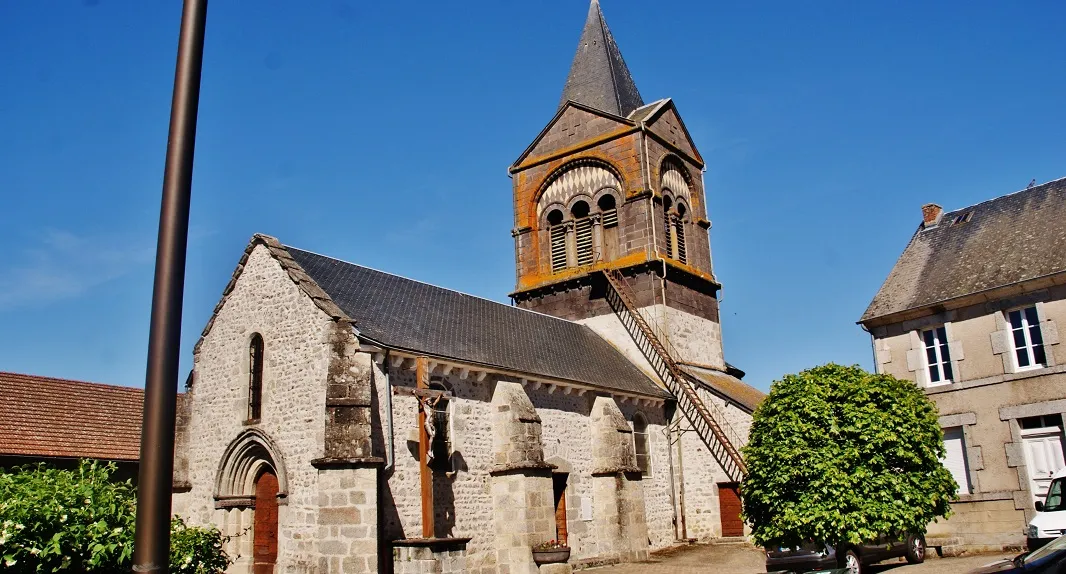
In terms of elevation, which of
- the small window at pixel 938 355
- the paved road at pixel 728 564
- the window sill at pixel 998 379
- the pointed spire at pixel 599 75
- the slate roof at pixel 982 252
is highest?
the pointed spire at pixel 599 75

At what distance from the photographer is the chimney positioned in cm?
2418

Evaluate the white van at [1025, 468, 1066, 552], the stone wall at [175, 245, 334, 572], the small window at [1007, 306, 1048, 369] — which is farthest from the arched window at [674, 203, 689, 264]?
the white van at [1025, 468, 1066, 552]

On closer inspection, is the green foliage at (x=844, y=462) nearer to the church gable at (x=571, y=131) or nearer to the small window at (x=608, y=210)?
the small window at (x=608, y=210)

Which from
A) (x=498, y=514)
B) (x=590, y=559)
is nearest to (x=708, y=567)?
(x=590, y=559)

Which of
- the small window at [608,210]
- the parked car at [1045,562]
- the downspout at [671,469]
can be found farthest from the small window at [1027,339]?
the small window at [608,210]

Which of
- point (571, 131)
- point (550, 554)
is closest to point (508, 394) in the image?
point (550, 554)

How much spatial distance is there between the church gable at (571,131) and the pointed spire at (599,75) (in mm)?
603

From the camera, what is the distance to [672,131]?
30547mm

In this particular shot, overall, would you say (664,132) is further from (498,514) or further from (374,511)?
(374,511)

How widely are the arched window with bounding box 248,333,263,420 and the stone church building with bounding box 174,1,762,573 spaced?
4 cm

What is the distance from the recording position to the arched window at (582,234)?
94.3 feet

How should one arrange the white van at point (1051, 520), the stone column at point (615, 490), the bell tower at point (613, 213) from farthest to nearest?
the bell tower at point (613, 213) < the stone column at point (615, 490) < the white van at point (1051, 520)

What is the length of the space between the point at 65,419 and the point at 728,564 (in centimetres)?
1731

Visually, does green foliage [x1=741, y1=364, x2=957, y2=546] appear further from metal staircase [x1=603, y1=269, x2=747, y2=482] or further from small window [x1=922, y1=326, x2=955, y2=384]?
metal staircase [x1=603, y1=269, x2=747, y2=482]
